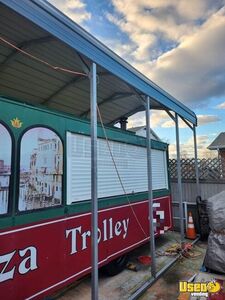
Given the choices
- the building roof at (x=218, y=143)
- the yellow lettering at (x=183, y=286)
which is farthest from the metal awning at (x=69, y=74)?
the building roof at (x=218, y=143)

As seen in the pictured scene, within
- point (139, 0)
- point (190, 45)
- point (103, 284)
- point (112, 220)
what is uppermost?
point (190, 45)

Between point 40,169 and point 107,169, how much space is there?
1423 millimetres

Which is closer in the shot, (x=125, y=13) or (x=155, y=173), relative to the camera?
(x=125, y=13)

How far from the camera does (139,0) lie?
426 cm

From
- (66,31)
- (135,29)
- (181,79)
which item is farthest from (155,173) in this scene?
(181,79)

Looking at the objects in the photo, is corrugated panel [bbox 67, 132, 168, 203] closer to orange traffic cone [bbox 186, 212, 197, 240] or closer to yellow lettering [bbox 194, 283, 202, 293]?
orange traffic cone [bbox 186, 212, 197, 240]

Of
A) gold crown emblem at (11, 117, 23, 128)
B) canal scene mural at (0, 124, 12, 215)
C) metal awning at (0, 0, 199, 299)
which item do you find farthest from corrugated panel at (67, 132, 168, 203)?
Answer: canal scene mural at (0, 124, 12, 215)

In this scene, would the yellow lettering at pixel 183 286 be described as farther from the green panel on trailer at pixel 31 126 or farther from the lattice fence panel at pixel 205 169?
the lattice fence panel at pixel 205 169

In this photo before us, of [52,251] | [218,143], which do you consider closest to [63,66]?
[52,251]

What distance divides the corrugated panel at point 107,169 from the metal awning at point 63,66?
38.1 inches

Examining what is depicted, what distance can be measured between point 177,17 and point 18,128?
4.25m

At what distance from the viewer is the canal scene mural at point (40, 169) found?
103 inches

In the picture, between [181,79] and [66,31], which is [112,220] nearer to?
[66,31]
